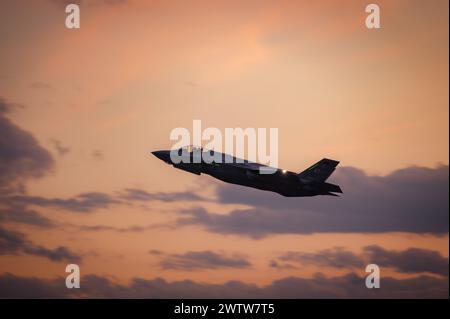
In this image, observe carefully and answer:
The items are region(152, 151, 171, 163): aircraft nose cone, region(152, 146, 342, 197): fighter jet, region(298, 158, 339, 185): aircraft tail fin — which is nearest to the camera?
region(152, 146, 342, 197): fighter jet

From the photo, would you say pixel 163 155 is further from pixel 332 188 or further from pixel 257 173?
pixel 332 188

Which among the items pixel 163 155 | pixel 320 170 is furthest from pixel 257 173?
pixel 163 155

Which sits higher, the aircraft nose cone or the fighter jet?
the aircraft nose cone

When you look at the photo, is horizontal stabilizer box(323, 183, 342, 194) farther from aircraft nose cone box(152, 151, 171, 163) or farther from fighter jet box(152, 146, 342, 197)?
aircraft nose cone box(152, 151, 171, 163)

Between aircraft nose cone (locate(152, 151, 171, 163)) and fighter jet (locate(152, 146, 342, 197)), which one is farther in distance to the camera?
aircraft nose cone (locate(152, 151, 171, 163))

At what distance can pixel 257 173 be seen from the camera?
254ft

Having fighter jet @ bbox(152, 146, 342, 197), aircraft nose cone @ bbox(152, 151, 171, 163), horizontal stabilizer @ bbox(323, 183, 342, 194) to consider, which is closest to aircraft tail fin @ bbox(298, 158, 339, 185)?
fighter jet @ bbox(152, 146, 342, 197)

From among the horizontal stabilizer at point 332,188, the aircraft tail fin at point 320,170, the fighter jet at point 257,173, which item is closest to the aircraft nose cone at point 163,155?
the fighter jet at point 257,173

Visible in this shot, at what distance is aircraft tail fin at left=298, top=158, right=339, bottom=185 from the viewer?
3051 inches

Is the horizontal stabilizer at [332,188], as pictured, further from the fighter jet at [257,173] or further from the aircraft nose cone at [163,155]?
the aircraft nose cone at [163,155]
